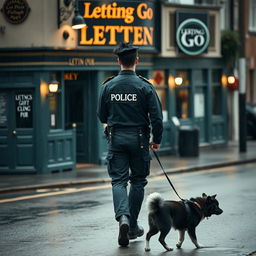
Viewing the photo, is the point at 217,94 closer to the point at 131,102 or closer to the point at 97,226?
the point at 97,226

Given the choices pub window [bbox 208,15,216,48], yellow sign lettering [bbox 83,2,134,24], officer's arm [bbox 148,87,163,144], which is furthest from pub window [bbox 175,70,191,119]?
officer's arm [bbox 148,87,163,144]

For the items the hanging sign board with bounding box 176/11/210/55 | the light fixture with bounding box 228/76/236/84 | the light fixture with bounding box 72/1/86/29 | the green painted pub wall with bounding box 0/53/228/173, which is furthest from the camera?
the light fixture with bounding box 228/76/236/84

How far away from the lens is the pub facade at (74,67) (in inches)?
853

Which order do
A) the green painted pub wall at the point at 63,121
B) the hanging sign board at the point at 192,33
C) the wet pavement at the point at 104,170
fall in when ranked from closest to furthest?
the wet pavement at the point at 104,170 → the green painted pub wall at the point at 63,121 → the hanging sign board at the point at 192,33

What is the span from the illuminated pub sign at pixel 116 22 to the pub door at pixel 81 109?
1.12m

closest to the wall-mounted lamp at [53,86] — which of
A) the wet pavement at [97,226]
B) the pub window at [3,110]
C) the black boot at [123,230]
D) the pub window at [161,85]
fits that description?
the pub window at [3,110]

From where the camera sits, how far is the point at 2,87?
2175cm

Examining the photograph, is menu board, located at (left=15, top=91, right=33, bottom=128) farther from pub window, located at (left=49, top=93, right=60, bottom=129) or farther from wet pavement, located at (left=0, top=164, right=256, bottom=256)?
wet pavement, located at (left=0, top=164, right=256, bottom=256)

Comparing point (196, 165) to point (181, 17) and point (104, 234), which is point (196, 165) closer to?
point (181, 17)

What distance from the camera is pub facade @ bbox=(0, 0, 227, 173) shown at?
21672mm

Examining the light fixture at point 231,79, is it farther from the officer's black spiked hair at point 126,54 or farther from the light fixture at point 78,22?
the officer's black spiked hair at point 126,54

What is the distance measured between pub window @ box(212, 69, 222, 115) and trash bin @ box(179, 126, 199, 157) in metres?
4.66

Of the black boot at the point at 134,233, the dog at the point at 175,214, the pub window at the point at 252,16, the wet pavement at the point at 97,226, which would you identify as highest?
the pub window at the point at 252,16

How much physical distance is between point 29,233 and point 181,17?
1700 cm
